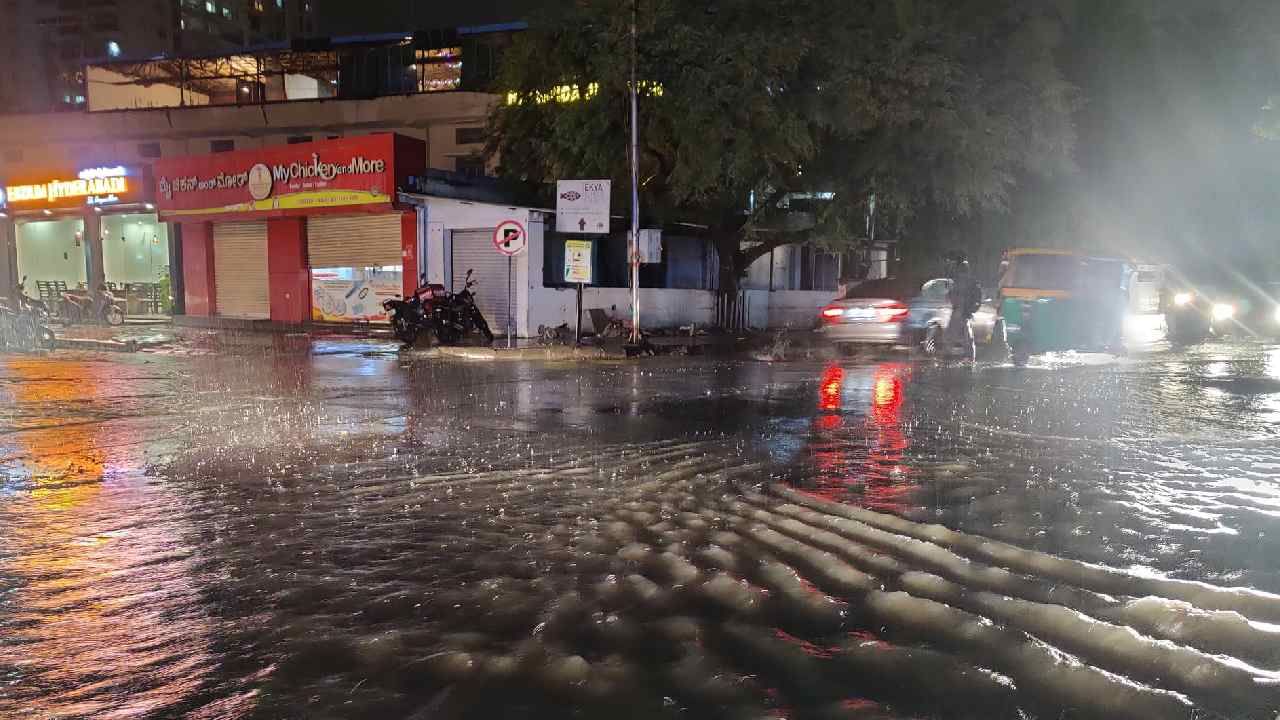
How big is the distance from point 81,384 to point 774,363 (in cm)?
1142

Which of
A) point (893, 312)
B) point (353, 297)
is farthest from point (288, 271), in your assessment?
point (893, 312)

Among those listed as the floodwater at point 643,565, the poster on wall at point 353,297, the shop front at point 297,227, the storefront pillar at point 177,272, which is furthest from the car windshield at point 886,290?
the storefront pillar at point 177,272

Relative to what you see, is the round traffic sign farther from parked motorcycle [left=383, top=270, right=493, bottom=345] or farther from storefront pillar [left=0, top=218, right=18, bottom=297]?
storefront pillar [left=0, top=218, right=18, bottom=297]

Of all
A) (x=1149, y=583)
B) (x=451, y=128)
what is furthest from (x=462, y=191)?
(x=1149, y=583)

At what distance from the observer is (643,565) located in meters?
4.82

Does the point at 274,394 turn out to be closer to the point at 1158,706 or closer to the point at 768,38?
the point at 1158,706

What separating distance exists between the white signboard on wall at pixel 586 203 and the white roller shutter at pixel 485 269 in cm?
569

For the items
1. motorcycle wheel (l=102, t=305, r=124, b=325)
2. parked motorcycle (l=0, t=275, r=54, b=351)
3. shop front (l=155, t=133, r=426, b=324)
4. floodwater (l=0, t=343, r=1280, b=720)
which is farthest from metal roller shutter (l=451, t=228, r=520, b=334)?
floodwater (l=0, t=343, r=1280, b=720)

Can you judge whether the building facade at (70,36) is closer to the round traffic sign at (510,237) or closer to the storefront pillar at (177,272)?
the storefront pillar at (177,272)

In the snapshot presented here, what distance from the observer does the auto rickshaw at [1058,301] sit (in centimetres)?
1692

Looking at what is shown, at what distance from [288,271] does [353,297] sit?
2.61 metres

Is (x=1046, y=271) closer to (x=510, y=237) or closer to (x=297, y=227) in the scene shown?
(x=510, y=237)

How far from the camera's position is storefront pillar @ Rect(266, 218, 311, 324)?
98.9ft

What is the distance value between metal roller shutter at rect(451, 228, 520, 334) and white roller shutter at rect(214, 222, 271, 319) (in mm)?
8465
